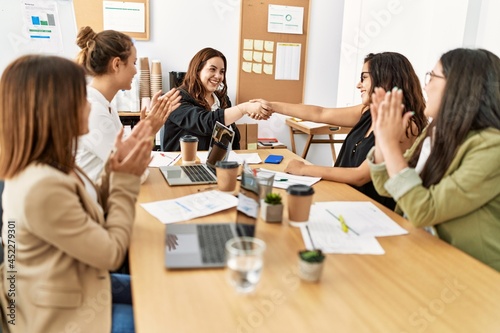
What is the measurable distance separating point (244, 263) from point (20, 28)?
355 centimetres

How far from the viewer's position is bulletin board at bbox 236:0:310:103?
4.11 metres

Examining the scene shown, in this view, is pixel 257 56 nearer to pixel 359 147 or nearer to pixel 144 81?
pixel 144 81

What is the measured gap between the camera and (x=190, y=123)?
2783 millimetres

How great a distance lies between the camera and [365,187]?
217cm

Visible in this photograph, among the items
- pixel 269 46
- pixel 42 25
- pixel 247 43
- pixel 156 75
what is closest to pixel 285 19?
pixel 269 46

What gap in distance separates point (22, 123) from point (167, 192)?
764 mm

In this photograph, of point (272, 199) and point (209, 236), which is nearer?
point (209, 236)

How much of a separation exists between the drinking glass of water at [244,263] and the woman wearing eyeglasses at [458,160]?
2.00 ft

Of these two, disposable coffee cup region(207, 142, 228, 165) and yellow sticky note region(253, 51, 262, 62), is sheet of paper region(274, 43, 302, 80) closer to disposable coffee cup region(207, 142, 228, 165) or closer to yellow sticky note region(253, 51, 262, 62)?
yellow sticky note region(253, 51, 262, 62)

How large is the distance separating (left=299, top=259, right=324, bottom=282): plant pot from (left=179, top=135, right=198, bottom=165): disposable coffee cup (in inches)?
51.5

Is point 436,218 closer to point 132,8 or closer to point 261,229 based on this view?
point 261,229

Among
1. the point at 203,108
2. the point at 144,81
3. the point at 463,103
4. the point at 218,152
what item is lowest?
the point at 218,152

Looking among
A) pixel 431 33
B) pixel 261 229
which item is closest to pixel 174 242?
pixel 261 229

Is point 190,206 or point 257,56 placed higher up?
point 257,56
